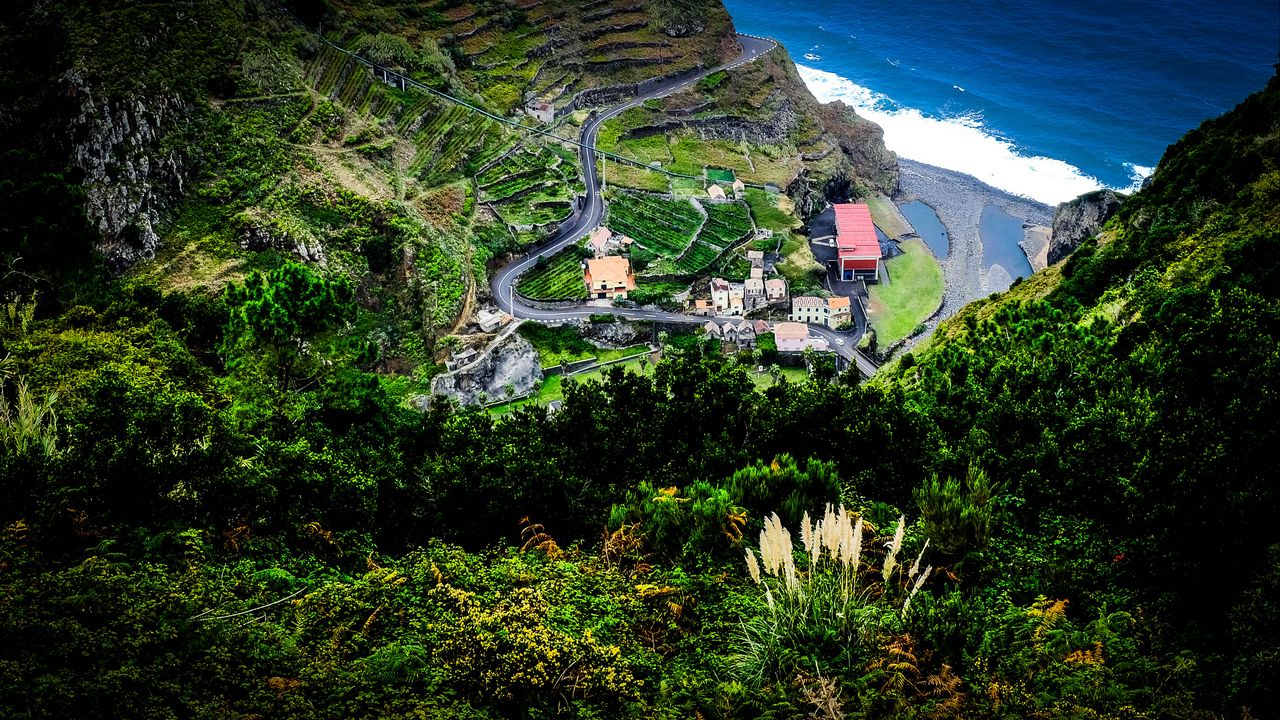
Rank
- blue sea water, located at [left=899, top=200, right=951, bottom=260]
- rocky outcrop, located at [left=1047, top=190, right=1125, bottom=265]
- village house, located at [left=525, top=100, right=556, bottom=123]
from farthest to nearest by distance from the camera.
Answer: village house, located at [left=525, top=100, right=556, bottom=123] < blue sea water, located at [left=899, top=200, right=951, bottom=260] < rocky outcrop, located at [left=1047, top=190, right=1125, bottom=265]

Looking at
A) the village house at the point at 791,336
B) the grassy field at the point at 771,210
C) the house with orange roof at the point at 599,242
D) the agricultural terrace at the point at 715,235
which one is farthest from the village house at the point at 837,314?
the house with orange roof at the point at 599,242

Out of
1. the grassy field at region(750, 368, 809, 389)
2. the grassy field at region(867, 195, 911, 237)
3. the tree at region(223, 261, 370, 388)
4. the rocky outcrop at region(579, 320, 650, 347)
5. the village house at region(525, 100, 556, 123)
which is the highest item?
the village house at region(525, 100, 556, 123)

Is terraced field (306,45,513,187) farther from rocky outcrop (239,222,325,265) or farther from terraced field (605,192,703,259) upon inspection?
rocky outcrop (239,222,325,265)

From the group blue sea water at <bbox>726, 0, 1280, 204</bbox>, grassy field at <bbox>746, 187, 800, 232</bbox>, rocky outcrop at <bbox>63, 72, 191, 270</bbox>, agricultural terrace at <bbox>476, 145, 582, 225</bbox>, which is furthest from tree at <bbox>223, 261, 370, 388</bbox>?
blue sea water at <bbox>726, 0, 1280, 204</bbox>

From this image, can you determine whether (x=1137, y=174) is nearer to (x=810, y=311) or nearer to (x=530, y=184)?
(x=810, y=311)

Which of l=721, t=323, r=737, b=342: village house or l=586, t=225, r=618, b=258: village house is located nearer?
l=721, t=323, r=737, b=342: village house

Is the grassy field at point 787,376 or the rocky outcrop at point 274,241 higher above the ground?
the rocky outcrop at point 274,241

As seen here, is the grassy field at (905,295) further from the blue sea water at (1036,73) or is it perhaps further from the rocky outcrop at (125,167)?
the rocky outcrop at (125,167)
